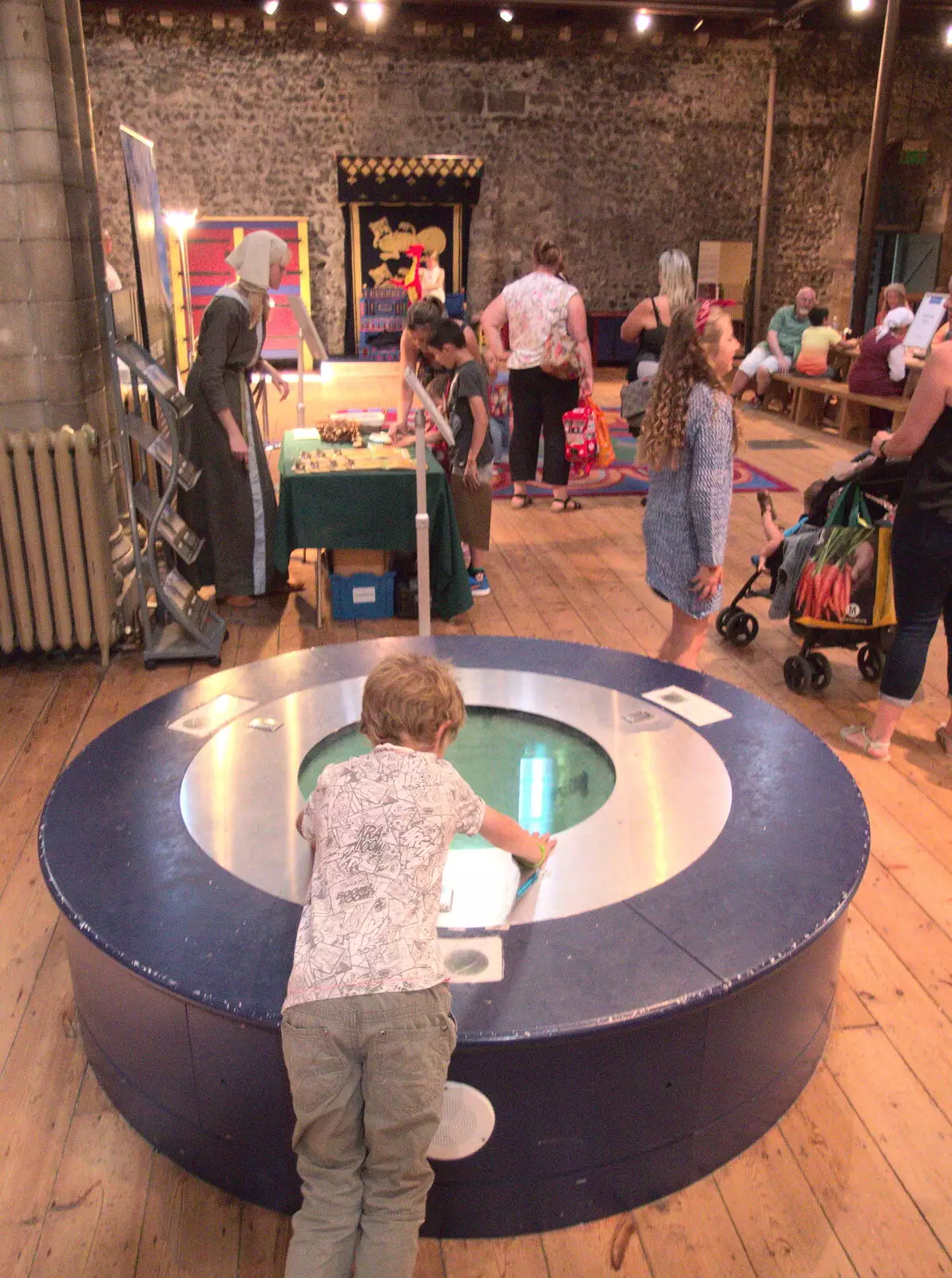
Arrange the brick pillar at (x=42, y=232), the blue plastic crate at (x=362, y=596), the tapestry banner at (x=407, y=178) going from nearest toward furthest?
the brick pillar at (x=42, y=232) < the blue plastic crate at (x=362, y=596) < the tapestry banner at (x=407, y=178)

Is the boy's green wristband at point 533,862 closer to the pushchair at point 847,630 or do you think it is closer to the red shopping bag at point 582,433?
the pushchair at point 847,630

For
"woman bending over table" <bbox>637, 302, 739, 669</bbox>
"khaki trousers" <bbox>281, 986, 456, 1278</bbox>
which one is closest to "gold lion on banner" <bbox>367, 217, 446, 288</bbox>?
"woman bending over table" <bbox>637, 302, 739, 669</bbox>

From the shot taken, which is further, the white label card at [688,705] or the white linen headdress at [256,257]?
the white linen headdress at [256,257]

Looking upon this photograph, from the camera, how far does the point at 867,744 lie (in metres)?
3.78

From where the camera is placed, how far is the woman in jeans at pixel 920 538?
127 inches

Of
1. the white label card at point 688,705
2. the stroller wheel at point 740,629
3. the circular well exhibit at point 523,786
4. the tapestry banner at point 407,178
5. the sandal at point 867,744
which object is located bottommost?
the sandal at point 867,744

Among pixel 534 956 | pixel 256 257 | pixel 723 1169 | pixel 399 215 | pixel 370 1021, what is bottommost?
pixel 723 1169

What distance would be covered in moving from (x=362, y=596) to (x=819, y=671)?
2111 mm

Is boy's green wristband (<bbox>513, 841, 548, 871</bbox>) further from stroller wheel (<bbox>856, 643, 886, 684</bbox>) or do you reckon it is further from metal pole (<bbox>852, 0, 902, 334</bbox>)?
metal pole (<bbox>852, 0, 902, 334</bbox>)

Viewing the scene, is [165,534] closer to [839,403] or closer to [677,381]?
[677,381]

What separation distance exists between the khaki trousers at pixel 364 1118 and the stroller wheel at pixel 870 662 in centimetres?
319

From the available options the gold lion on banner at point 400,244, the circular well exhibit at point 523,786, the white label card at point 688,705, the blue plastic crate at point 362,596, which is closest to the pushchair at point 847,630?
the white label card at point 688,705

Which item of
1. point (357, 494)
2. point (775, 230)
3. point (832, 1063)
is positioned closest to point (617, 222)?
point (775, 230)

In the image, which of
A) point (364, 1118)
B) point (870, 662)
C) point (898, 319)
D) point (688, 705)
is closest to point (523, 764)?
point (688, 705)
